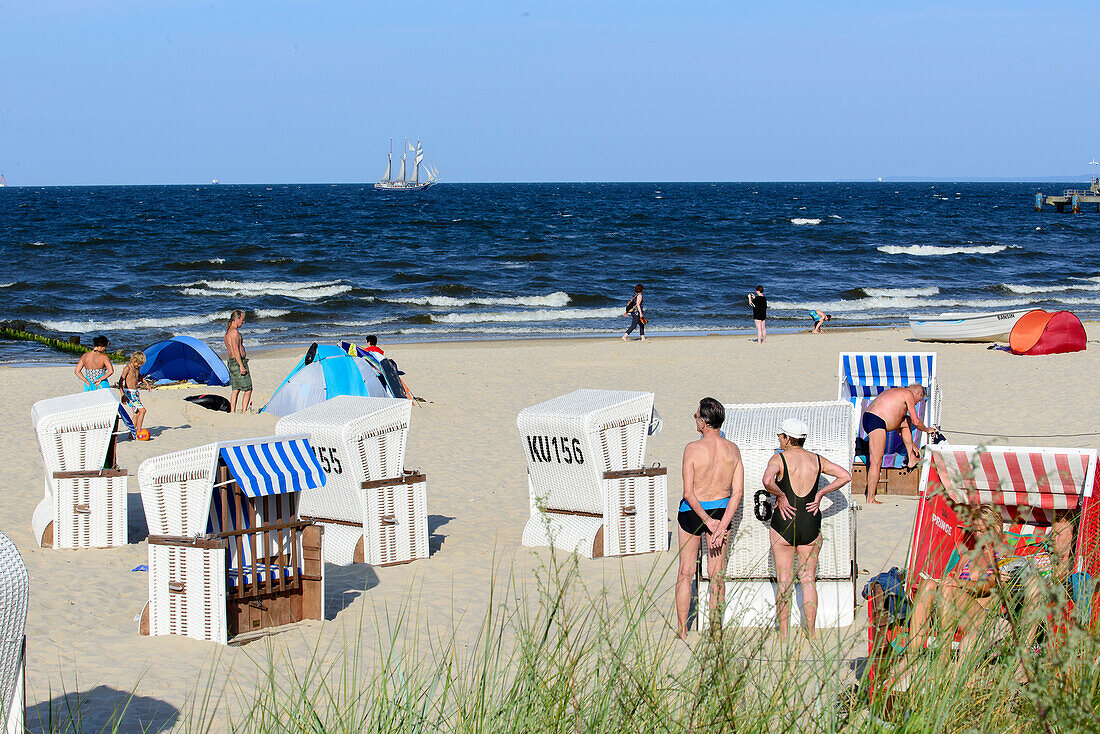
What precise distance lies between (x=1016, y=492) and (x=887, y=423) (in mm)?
3629

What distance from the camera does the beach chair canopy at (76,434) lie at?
7742mm

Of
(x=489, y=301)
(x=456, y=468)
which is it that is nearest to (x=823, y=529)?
(x=456, y=468)

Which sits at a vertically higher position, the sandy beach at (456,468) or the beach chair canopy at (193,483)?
the beach chair canopy at (193,483)

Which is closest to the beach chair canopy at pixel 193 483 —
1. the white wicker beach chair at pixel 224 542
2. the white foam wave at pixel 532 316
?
the white wicker beach chair at pixel 224 542

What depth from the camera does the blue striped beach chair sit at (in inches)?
395

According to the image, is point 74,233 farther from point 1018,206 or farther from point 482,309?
point 1018,206

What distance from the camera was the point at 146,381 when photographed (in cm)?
1423

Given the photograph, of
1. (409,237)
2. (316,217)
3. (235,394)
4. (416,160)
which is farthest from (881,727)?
(416,160)

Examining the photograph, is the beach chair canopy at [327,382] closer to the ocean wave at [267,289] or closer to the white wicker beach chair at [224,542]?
the white wicker beach chair at [224,542]

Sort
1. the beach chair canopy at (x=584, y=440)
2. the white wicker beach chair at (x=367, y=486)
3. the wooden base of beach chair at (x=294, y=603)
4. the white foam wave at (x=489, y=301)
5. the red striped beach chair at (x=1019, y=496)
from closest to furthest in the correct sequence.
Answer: the red striped beach chair at (x=1019, y=496), the wooden base of beach chair at (x=294, y=603), the beach chair canopy at (x=584, y=440), the white wicker beach chair at (x=367, y=486), the white foam wave at (x=489, y=301)

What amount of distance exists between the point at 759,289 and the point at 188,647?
1624cm

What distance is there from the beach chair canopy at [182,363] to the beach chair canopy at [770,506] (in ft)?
32.1

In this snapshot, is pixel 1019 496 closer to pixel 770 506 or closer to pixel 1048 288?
pixel 770 506

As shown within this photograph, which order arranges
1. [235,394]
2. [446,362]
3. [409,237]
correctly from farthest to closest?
1. [409,237]
2. [446,362]
3. [235,394]
